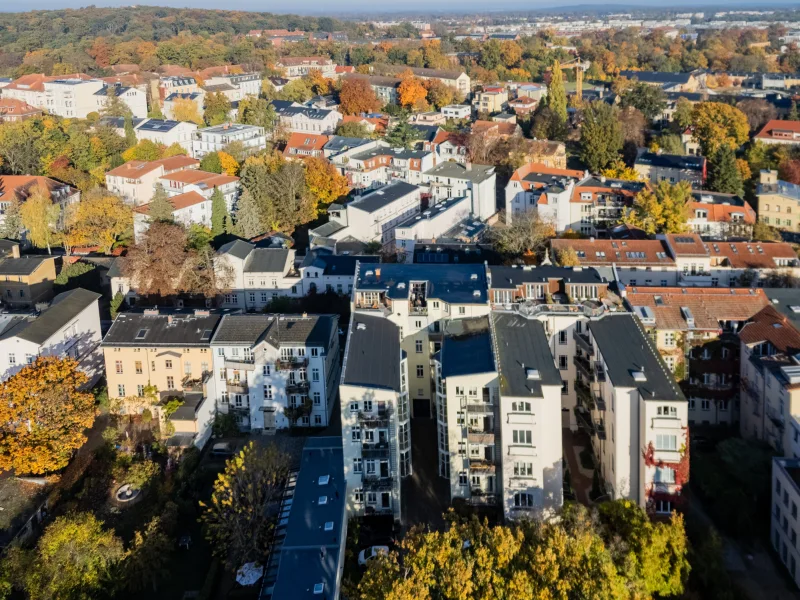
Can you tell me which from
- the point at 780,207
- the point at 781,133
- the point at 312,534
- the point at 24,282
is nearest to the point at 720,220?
the point at 780,207

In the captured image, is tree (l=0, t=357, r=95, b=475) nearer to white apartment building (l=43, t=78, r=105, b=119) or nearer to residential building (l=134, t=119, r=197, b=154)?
residential building (l=134, t=119, r=197, b=154)

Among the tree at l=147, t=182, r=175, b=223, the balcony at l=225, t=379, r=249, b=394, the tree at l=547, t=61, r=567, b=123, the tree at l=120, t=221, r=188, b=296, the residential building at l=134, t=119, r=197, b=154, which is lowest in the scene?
the balcony at l=225, t=379, r=249, b=394

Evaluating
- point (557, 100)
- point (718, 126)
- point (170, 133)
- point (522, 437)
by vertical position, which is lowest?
point (522, 437)

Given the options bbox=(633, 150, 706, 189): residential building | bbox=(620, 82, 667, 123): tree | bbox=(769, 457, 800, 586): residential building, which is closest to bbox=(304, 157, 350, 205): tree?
bbox=(633, 150, 706, 189): residential building

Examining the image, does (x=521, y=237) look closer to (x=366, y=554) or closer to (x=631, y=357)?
(x=631, y=357)

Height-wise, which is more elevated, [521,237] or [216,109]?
[216,109]

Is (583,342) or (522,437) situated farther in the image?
(583,342)
